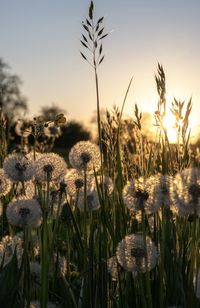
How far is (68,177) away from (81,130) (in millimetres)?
37808

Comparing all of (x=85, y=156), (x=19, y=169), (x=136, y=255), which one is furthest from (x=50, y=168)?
(x=136, y=255)

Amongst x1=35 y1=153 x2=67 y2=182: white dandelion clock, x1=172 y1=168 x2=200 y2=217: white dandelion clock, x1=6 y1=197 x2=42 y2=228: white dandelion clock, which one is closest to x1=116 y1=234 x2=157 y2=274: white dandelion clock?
x1=172 y1=168 x2=200 y2=217: white dandelion clock

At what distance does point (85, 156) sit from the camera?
281 centimetres

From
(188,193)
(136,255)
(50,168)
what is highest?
(50,168)

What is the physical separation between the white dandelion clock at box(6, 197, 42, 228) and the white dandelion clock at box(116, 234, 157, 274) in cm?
38

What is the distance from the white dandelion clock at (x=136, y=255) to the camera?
6.87 feet

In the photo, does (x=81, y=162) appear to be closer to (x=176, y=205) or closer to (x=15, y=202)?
(x=15, y=202)

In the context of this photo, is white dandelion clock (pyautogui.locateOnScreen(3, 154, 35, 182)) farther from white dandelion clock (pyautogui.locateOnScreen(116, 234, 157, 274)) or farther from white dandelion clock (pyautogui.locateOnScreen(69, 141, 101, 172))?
white dandelion clock (pyautogui.locateOnScreen(116, 234, 157, 274))

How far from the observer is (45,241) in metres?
2.06

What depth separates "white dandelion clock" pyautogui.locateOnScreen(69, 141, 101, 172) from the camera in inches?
110

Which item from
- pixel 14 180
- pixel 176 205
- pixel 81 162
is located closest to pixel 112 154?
pixel 81 162

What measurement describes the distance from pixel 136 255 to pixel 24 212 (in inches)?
20.3

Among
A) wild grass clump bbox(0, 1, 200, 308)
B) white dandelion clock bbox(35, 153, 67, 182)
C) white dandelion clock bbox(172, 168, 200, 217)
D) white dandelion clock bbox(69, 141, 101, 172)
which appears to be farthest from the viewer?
white dandelion clock bbox(69, 141, 101, 172)

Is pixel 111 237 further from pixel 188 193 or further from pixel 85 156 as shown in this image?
pixel 188 193
